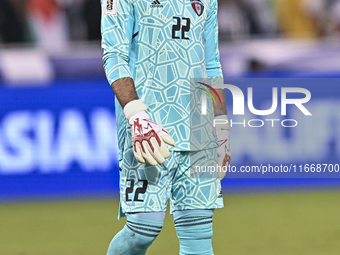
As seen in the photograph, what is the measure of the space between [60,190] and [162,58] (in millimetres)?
3680

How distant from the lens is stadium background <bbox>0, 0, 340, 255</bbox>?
4.44m

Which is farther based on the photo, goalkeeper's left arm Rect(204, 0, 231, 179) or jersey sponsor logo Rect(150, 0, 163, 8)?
goalkeeper's left arm Rect(204, 0, 231, 179)

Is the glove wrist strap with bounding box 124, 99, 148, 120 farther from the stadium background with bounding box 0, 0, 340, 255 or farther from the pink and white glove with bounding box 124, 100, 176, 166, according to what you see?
the stadium background with bounding box 0, 0, 340, 255

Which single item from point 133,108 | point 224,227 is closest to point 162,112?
point 133,108

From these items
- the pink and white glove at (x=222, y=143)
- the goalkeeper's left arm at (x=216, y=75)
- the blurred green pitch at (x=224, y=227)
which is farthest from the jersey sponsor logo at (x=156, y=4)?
the blurred green pitch at (x=224, y=227)

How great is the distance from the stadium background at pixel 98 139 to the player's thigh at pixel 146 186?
5.20 feet

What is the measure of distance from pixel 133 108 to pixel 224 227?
2.64 metres

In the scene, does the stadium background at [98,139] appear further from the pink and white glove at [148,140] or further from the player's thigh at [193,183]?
the pink and white glove at [148,140]

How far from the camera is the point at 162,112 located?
2.40m

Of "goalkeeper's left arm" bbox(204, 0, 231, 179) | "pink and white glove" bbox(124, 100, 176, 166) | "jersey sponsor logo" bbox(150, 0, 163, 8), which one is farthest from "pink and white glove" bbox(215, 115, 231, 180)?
"jersey sponsor logo" bbox(150, 0, 163, 8)

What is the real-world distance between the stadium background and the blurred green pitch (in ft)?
0.03

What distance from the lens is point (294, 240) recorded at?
163 inches

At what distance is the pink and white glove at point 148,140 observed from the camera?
216 centimetres

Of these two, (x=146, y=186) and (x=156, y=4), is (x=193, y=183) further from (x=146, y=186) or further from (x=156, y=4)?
(x=156, y=4)
